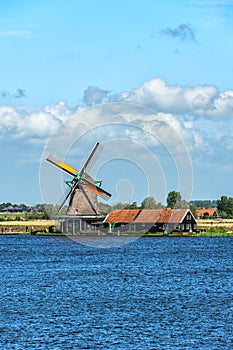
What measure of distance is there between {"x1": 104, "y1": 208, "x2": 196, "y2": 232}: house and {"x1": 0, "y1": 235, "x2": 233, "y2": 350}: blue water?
3875 cm

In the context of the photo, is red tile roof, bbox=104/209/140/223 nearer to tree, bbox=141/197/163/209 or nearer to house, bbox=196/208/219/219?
tree, bbox=141/197/163/209

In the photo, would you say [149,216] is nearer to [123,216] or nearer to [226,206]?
[123,216]

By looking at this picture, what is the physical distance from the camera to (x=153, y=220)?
3568 inches

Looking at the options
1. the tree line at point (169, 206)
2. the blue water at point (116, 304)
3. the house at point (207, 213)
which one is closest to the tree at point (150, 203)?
the tree line at point (169, 206)

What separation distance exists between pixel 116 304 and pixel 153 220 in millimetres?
61631

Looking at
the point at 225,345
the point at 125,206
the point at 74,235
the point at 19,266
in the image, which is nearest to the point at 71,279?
the point at 19,266

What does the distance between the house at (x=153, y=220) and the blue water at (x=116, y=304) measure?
3875 centimetres

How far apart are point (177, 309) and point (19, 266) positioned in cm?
2094

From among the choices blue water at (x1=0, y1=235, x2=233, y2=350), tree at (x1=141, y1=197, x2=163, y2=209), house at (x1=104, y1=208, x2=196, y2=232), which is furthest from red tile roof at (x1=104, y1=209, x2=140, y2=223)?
blue water at (x1=0, y1=235, x2=233, y2=350)

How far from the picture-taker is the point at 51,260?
5225 centimetres

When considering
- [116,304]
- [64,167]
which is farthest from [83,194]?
[116,304]

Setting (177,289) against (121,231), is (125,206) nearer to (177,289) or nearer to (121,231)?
(121,231)

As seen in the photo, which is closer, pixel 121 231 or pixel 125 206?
pixel 121 231

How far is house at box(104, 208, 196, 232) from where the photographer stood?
89.4 meters
